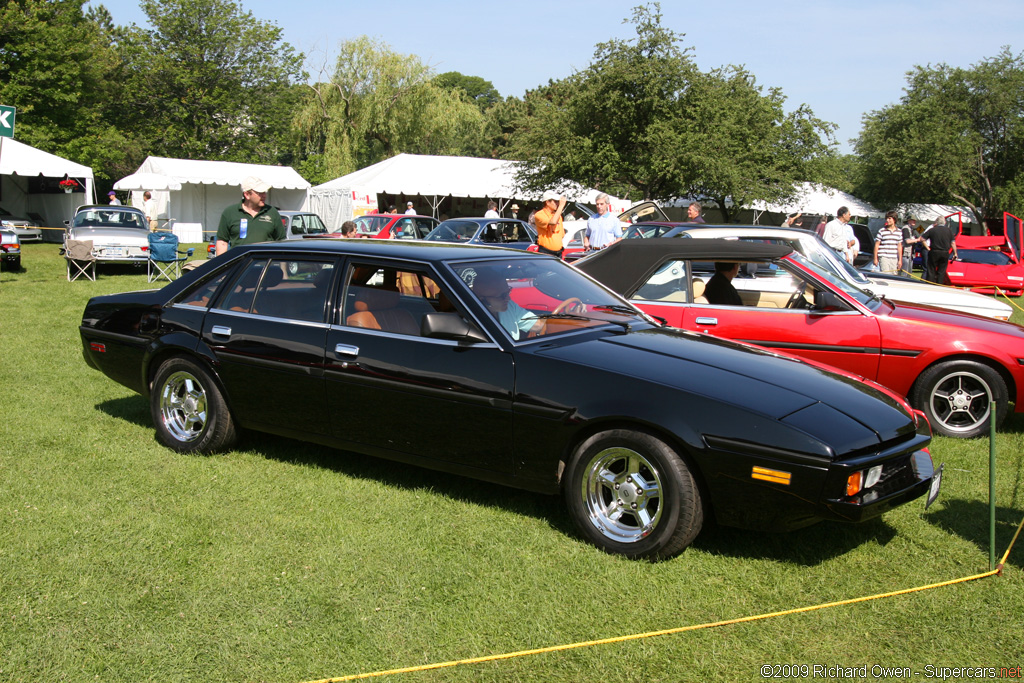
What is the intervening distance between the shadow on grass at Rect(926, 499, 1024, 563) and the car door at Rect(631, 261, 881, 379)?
1708 millimetres

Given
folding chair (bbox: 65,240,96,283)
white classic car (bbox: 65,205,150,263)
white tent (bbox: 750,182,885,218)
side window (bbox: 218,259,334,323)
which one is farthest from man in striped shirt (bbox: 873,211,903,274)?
folding chair (bbox: 65,240,96,283)

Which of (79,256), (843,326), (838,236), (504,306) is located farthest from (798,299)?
(79,256)

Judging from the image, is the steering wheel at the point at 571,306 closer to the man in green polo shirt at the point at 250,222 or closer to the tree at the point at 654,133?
the man in green polo shirt at the point at 250,222

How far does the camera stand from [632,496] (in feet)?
12.6

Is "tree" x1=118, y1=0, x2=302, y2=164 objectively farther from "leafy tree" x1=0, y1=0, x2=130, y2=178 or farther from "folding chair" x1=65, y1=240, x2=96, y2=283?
"folding chair" x1=65, y1=240, x2=96, y2=283

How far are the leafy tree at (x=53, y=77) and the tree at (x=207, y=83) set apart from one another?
18.7ft

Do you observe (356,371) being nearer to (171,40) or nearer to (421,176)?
(421,176)

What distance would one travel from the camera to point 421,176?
31562 mm

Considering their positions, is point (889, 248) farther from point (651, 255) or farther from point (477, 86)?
point (477, 86)

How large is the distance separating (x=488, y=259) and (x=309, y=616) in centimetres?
232

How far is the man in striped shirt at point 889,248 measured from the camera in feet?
51.7

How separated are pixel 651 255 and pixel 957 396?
2619mm

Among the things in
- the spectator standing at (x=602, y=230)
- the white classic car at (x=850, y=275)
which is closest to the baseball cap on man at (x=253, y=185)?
the white classic car at (x=850, y=275)

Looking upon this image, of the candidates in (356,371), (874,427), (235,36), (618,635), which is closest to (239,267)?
(356,371)
